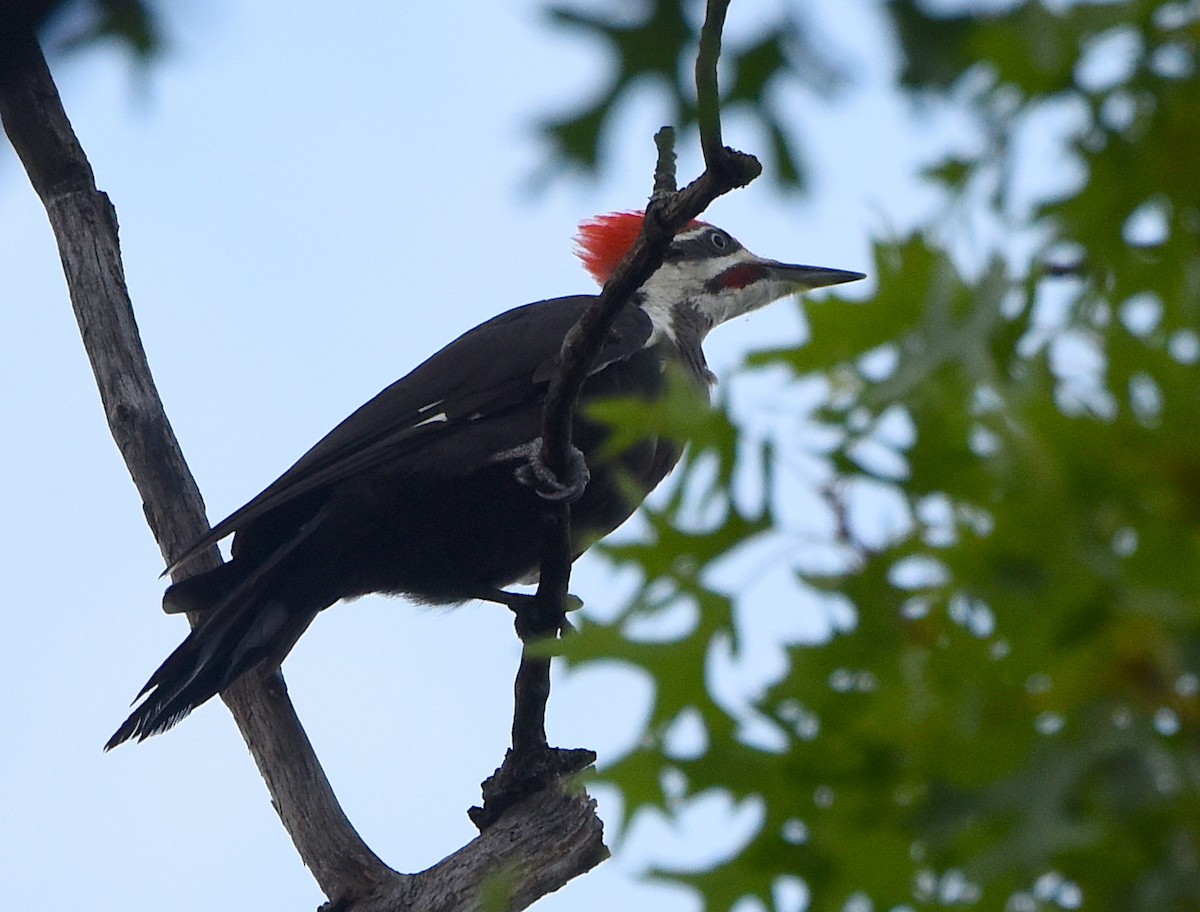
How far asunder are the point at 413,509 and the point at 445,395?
304 millimetres

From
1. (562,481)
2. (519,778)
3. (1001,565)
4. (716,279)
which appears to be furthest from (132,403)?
(1001,565)

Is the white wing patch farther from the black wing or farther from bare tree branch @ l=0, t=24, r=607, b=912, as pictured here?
bare tree branch @ l=0, t=24, r=607, b=912

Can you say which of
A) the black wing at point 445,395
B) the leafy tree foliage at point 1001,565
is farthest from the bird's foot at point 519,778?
the leafy tree foliage at point 1001,565

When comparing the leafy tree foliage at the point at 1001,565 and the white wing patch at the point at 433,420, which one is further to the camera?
the white wing patch at the point at 433,420

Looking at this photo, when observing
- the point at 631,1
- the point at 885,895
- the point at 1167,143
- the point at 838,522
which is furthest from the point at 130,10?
the point at 885,895

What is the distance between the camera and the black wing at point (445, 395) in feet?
12.3

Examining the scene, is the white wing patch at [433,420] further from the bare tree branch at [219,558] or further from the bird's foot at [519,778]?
the bird's foot at [519,778]

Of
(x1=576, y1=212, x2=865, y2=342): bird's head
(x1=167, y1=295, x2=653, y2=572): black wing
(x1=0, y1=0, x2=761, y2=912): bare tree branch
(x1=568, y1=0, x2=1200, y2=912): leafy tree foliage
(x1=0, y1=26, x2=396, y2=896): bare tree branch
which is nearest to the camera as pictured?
(x1=568, y1=0, x2=1200, y2=912): leafy tree foliage

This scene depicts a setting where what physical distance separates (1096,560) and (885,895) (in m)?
0.40

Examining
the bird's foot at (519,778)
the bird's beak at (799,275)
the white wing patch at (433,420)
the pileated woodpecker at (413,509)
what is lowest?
the bird's foot at (519,778)

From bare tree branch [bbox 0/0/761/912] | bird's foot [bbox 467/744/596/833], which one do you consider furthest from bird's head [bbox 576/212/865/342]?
bird's foot [bbox 467/744/596/833]

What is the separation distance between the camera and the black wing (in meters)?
3.75

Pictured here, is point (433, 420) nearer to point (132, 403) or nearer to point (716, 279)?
point (132, 403)

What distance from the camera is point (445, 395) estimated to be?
3.89m
